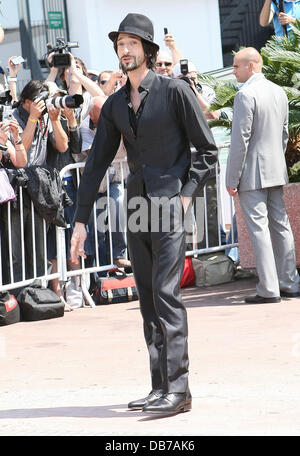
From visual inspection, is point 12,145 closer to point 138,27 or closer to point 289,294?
point 289,294

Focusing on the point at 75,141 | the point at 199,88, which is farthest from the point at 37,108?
the point at 199,88

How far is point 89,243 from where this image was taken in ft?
32.4

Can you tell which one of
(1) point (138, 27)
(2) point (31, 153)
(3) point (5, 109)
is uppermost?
(1) point (138, 27)

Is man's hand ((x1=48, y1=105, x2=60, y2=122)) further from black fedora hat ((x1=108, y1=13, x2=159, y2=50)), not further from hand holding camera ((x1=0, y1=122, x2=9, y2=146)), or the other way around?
black fedora hat ((x1=108, y1=13, x2=159, y2=50))

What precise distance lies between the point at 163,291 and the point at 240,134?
384cm

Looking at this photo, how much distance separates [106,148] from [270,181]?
3.61 meters

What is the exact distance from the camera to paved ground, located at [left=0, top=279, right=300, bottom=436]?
15.8ft

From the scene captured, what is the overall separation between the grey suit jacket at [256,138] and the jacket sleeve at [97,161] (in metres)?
3.42

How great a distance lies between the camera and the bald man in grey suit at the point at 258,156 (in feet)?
28.6

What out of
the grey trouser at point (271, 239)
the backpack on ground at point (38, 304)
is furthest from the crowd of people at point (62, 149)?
the grey trouser at point (271, 239)

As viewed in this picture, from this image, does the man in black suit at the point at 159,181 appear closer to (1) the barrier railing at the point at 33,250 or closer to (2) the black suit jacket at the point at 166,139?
(2) the black suit jacket at the point at 166,139

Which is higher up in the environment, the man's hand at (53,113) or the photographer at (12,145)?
the man's hand at (53,113)

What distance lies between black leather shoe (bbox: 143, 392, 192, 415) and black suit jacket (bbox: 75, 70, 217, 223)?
103 centimetres

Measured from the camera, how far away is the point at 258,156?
8781mm
